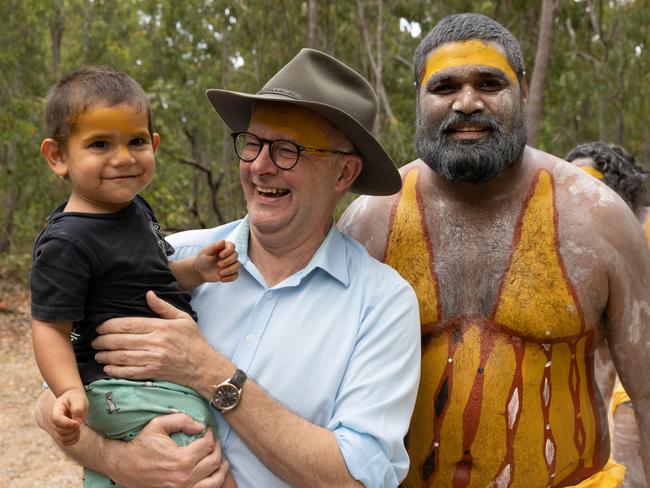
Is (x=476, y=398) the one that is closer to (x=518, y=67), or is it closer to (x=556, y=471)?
(x=556, y=471)

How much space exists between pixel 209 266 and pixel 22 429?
6373 mm

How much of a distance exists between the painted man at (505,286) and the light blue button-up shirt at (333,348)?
34cm

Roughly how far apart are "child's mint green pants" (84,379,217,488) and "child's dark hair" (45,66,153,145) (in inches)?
26.8

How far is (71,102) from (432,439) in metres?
1.52

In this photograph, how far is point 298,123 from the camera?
7.73ft

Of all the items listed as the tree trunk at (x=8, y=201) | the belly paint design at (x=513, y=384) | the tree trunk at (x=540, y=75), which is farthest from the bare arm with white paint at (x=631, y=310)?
the tree trunk at (x=8, y=201)

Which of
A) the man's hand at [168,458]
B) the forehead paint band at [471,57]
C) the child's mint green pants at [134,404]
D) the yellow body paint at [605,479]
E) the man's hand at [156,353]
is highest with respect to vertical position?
the forehead paint band at [471,57]

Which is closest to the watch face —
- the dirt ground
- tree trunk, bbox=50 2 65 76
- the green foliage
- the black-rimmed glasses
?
the black-rimmed glasses

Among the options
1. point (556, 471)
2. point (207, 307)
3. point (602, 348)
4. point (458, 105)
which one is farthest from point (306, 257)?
point (602, 348)

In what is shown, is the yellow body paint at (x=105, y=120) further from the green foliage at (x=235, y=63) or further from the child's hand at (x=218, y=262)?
A: the green foliage at (x=235, y=63)

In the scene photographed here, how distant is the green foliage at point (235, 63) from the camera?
13.6 m

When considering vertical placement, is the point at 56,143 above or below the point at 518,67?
below

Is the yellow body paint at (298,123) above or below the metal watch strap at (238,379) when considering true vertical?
above

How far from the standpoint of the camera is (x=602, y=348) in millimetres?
4121
